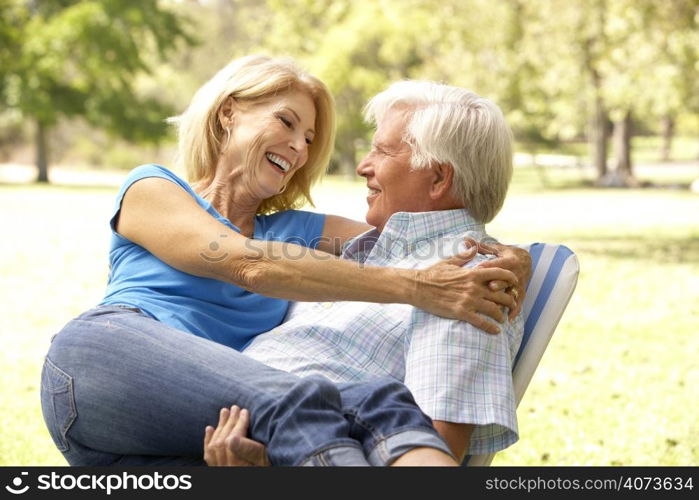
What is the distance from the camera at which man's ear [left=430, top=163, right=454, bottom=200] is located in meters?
3.16

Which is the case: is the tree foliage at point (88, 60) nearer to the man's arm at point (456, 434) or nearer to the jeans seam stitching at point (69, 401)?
the jeans seam stitching at point (69, 401)

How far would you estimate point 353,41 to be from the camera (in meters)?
36.1

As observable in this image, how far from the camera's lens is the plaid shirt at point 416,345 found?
103 inches

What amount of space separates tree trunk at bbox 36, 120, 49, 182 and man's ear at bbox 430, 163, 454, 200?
3326cm

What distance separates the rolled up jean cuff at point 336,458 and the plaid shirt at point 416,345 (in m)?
0.39

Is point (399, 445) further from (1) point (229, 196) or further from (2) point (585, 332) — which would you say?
(2) point (585, 332)

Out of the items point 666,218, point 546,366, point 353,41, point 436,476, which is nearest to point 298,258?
point 436,476

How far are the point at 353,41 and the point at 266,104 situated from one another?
33383mm

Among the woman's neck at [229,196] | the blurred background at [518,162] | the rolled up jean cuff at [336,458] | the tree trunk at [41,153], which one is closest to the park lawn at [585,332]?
Answer: the blurred background at [518,162]

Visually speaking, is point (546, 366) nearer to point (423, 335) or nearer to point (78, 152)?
point (423, 335)

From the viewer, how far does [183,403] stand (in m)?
2.50

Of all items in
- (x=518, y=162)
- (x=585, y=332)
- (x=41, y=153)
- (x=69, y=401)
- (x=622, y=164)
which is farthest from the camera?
(x=518, y=162)

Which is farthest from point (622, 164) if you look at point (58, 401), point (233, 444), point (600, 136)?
point (233, 444)

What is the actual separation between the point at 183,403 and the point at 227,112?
153 centimetres
